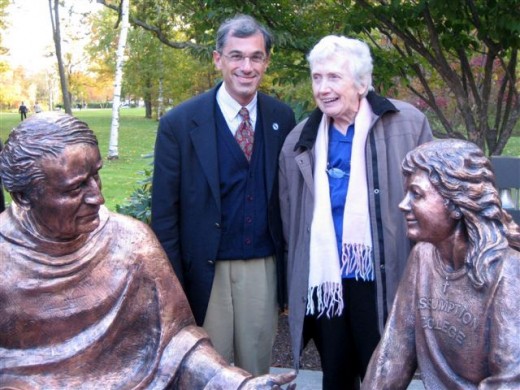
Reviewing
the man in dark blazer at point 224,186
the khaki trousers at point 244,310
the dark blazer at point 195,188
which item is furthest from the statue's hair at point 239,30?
the khaki trousers at point 244,310

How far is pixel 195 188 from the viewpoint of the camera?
11.3 ft

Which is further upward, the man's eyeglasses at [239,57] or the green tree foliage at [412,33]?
the green tree foliage at [412,33]

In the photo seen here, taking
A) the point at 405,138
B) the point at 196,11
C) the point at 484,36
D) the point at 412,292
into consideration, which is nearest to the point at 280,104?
the point at 405,138

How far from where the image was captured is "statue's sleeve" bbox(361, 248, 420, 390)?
238 centimetres

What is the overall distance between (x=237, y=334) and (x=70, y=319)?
4.56 ft

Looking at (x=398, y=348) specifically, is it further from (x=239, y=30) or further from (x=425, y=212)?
(x=239, y=30)

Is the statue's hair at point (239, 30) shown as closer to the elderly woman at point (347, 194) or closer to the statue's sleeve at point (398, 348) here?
the elderly woman at point (347, 194)

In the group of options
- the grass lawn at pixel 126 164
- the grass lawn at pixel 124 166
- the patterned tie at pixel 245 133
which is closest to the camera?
the patterned tie at pixel 245 133

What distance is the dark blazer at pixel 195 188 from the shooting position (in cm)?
342

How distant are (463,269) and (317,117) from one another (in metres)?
1.37

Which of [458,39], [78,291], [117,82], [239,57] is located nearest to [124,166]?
[117,82]

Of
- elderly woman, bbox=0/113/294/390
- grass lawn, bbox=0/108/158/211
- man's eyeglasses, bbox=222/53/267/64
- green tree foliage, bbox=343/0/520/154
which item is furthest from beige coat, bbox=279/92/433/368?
grass lawn, bbox=0/108/158/211

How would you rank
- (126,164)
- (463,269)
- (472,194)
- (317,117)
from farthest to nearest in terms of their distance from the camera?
(126,164), (317,117), (463,269), (472,194)

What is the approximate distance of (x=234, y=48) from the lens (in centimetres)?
338
